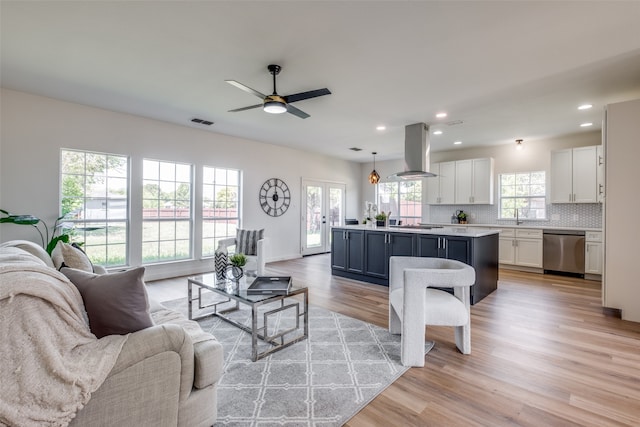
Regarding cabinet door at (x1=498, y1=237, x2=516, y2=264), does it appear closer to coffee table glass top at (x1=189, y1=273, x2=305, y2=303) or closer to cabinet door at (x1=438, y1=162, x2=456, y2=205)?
cabinet door at (x1=438, y1=162, x2=456, y2=205)

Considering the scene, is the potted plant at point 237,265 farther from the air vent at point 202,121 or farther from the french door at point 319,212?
the french door at point 319,212

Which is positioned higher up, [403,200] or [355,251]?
[403,200]

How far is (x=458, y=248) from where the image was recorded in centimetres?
400

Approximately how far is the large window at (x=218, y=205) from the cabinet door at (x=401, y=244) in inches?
129

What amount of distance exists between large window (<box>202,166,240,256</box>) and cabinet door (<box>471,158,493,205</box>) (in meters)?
5.16

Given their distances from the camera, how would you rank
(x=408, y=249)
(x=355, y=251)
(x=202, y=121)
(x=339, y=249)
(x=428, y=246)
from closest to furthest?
1. (x=428, y=246)
2. (x=408, y=249)
3. (x=202, y=121)
4. (x=355, y=251)
5. (x=339, y=249)

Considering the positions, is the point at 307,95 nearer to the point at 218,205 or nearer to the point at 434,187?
the point at 218,205

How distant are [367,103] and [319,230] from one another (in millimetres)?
4563

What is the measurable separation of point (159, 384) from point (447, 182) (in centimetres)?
696

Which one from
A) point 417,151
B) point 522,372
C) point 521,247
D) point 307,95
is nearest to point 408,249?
point 417,151

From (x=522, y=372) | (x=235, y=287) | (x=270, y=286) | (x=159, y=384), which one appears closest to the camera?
(x=159, y=384)

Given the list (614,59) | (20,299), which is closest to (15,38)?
(20,299)

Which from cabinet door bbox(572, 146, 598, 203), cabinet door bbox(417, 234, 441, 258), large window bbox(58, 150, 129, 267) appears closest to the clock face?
large window bbox(58, 150, 129, 267)

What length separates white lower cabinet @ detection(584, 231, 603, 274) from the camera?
5.08 meters
